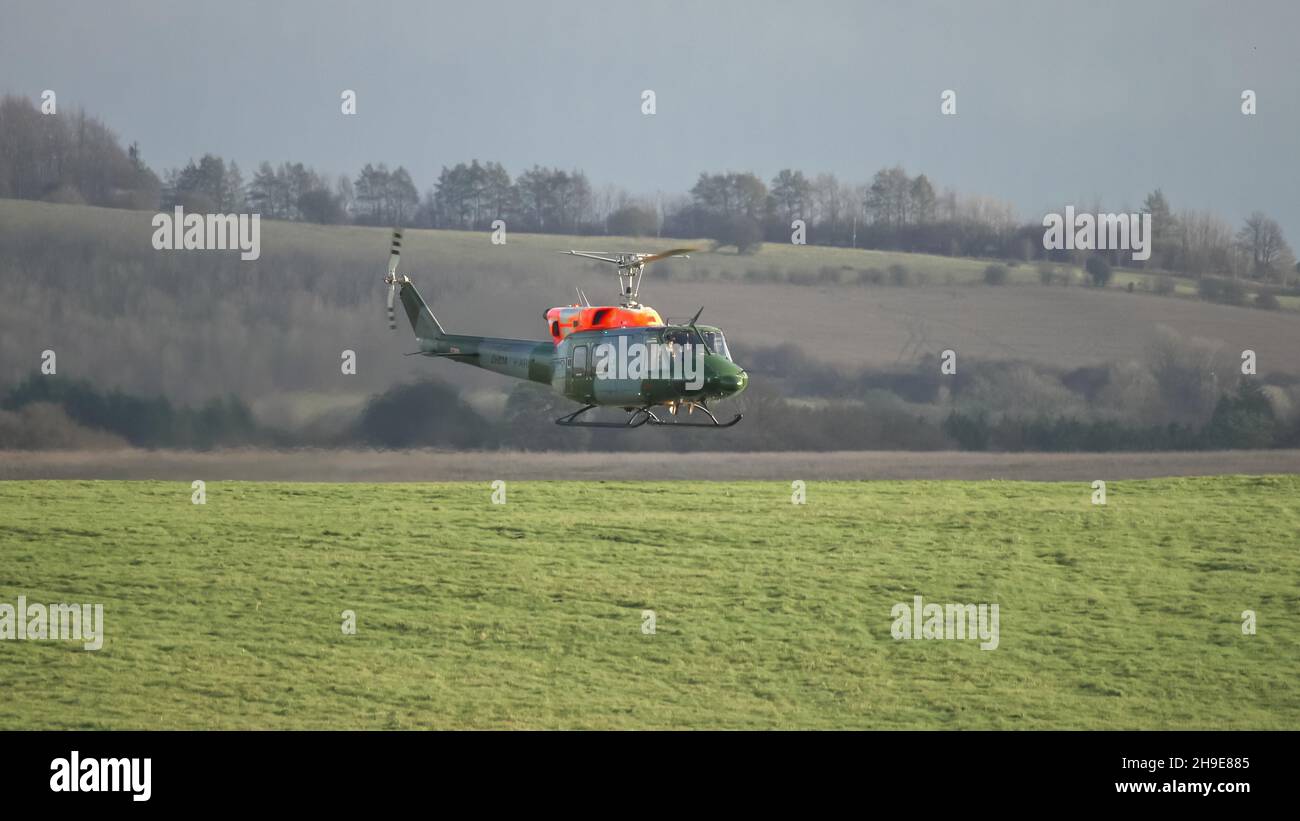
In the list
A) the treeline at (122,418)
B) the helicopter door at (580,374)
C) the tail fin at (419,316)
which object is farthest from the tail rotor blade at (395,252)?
the treeline at (122,418)

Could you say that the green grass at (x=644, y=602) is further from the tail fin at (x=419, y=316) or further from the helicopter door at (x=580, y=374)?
the helicopter door at (x=580, y=374)

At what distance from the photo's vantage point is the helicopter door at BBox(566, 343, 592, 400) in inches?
1356

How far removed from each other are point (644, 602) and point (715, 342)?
92.2 ft

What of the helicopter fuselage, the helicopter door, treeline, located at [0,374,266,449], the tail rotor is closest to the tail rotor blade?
the tail rotor

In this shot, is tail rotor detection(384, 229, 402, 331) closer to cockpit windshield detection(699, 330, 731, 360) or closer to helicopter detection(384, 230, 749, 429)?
helicopter detection(384, 230, 749, 429)

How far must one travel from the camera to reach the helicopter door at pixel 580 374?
34.4 metres

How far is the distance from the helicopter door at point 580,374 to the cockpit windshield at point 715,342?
271 cm

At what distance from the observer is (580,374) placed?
3453cm

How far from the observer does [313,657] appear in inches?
2101

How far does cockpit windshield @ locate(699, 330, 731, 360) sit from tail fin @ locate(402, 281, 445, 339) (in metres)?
9.14
